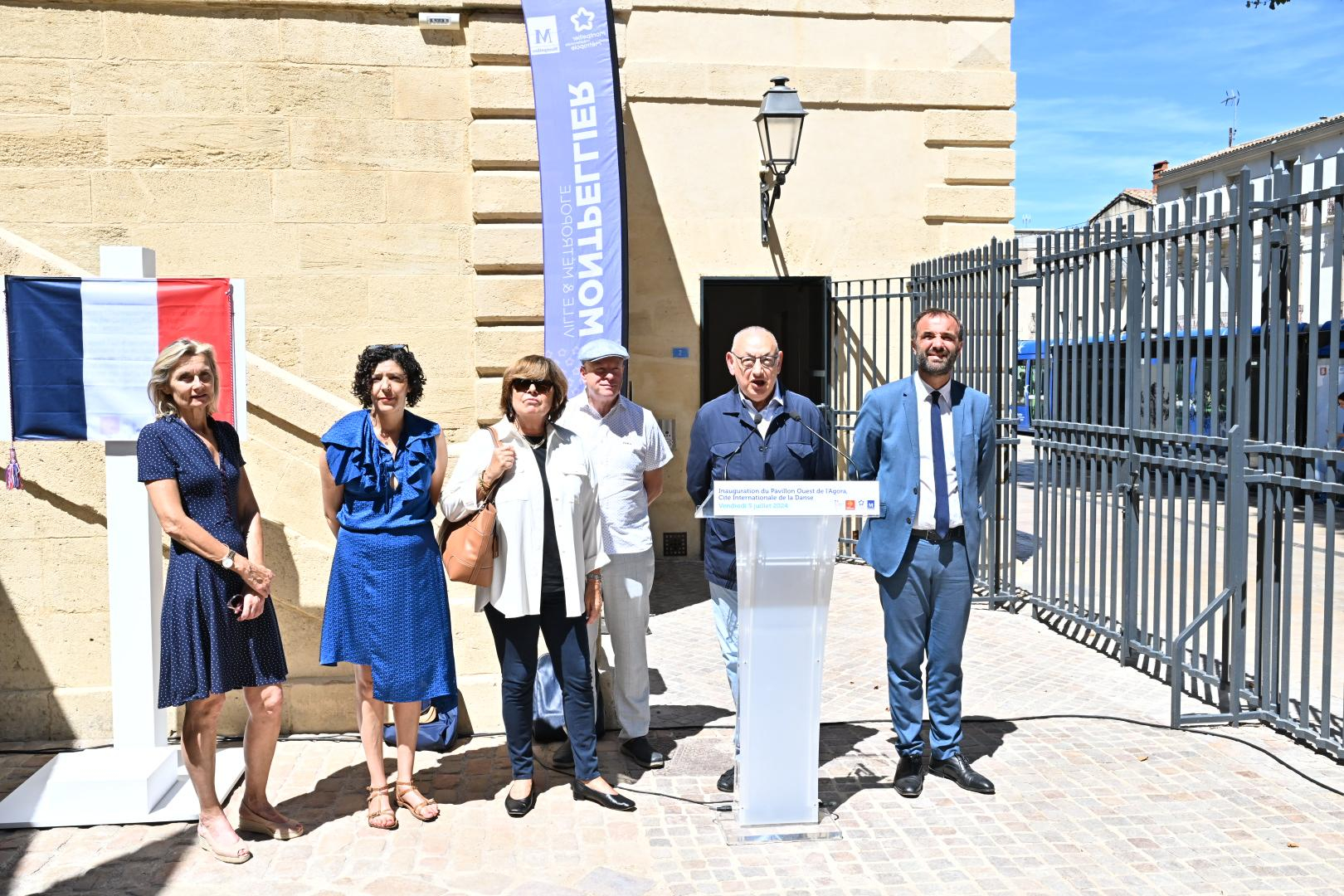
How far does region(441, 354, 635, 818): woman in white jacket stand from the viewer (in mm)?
4348

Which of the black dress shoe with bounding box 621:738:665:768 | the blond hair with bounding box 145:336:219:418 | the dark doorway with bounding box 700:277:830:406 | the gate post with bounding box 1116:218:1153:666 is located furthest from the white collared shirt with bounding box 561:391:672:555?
the dark doorway with bounding box 700:277:830:406

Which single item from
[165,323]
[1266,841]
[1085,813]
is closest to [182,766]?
[165,323]

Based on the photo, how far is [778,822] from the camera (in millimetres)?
4234

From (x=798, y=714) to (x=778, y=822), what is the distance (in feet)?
1.47

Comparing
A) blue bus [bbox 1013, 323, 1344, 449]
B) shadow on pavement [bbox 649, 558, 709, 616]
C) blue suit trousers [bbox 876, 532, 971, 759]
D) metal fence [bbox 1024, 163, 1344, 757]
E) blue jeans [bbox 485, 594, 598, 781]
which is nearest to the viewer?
blue jeans [bbox 485, 594, 598, 781]

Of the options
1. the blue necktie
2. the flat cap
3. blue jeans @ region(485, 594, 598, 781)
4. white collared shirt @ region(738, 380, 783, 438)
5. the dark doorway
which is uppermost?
the dark doorway

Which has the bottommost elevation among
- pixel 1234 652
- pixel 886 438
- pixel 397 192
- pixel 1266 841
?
pixel 1266 841

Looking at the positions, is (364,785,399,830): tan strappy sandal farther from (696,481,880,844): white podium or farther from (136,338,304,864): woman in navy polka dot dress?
(696,481,880,844): white podium

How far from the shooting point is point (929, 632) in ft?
15.7

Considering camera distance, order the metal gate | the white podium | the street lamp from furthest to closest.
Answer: the street lamp, the metal gate, the white podium

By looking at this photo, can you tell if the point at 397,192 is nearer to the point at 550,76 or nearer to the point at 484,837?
the point at 550,76

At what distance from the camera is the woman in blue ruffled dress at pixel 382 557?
4285 mm

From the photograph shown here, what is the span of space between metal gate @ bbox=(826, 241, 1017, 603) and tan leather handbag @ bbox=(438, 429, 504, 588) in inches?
207

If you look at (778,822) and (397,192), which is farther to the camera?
(397,192)
